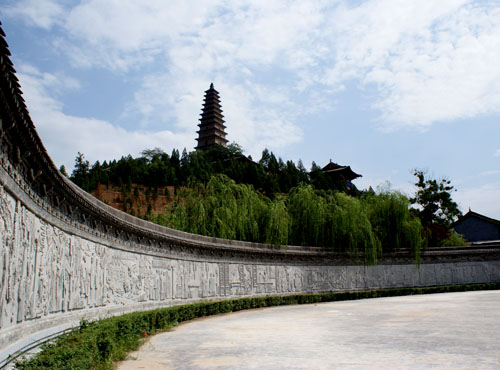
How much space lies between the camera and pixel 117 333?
6.64 meters

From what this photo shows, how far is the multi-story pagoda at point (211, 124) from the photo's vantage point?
6931 centimetres

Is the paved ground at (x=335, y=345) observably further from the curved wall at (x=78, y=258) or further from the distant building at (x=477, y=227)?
the distant building at (x=477, y=227)

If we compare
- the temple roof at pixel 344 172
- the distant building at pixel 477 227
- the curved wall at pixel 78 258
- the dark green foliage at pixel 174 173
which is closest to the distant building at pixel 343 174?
the temple roof at pixel 344 172

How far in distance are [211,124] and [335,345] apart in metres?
65.2

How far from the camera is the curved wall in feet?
16.3

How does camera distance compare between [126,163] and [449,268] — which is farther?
[126,163]

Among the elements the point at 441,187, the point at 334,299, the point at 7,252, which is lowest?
the point at 334,299

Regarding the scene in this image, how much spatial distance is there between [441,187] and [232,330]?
33492mm

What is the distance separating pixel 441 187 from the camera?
37375 mm

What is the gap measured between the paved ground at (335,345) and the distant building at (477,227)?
1328 inches

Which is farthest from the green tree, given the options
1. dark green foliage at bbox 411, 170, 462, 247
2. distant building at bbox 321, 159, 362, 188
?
distant building at bbox 321, 159, 362, 188

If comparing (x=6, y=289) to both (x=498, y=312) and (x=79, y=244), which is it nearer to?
(x=79, y=244)

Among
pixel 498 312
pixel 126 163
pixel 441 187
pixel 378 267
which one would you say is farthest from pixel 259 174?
pixel 498 312

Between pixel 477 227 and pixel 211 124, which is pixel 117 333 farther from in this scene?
pixel 211 124
